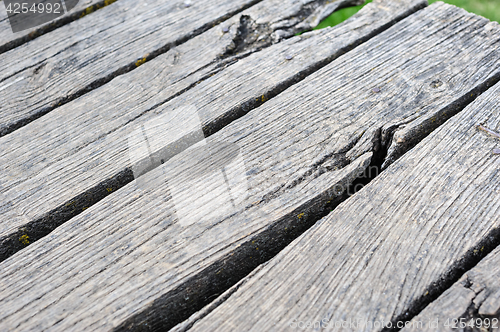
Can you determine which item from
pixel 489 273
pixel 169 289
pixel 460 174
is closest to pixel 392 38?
pixel 460 174

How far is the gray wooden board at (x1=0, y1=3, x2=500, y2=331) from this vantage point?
3.39ft

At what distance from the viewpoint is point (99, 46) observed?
1.79m

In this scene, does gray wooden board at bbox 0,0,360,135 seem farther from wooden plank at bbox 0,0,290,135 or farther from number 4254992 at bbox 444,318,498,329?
number 4254992 at bbox 444,318,498,329

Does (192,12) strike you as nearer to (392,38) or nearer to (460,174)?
(392,38)

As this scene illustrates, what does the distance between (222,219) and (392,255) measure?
20.0 inches

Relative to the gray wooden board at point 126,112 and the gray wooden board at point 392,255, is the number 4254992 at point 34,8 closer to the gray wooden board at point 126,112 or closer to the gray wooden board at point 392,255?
the gray wooden board at point 126,112

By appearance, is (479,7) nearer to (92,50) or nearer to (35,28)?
(92,50)

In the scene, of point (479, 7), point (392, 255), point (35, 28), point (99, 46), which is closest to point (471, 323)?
point (392, 255)

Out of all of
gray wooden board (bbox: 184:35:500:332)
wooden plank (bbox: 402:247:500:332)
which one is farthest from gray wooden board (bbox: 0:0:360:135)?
wooden plank (bbox: 402:247:500:332)

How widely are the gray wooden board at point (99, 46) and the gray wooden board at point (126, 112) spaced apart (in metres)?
0.07

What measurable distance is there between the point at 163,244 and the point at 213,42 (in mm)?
1030

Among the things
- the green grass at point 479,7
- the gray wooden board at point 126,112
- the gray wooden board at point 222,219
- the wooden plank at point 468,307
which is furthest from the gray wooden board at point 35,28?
the green grass at point 479,7

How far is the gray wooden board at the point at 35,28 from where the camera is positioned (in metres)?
1.85

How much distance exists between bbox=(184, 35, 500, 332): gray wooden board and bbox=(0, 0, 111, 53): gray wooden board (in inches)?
66.0
